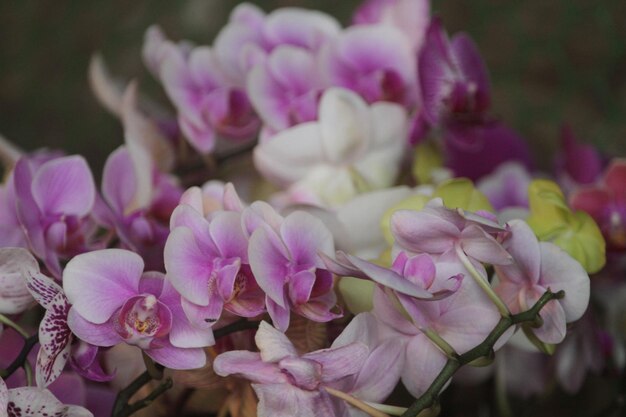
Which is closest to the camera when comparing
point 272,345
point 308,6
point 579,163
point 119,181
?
point 272,345

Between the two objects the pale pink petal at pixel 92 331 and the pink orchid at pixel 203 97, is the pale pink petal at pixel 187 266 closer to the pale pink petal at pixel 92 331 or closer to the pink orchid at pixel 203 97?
the pale pink petal at pixel 92 331

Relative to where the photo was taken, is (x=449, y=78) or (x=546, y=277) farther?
(x=449, y=78)

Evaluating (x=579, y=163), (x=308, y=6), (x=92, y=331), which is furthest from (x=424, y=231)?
(x=308, y=6)

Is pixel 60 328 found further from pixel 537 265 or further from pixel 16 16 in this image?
pixel 16 16

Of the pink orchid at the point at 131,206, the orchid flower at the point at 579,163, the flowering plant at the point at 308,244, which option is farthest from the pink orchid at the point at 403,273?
the orchid flower at the point at 579,163

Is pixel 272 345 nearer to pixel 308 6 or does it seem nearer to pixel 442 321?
pixel 442 321

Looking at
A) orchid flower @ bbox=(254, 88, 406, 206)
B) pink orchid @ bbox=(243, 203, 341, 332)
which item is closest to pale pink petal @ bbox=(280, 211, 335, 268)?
pink orchid @ bbox=(243, 203, 341, 332)

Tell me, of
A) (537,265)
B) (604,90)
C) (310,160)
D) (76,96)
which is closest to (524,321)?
(537,265)
